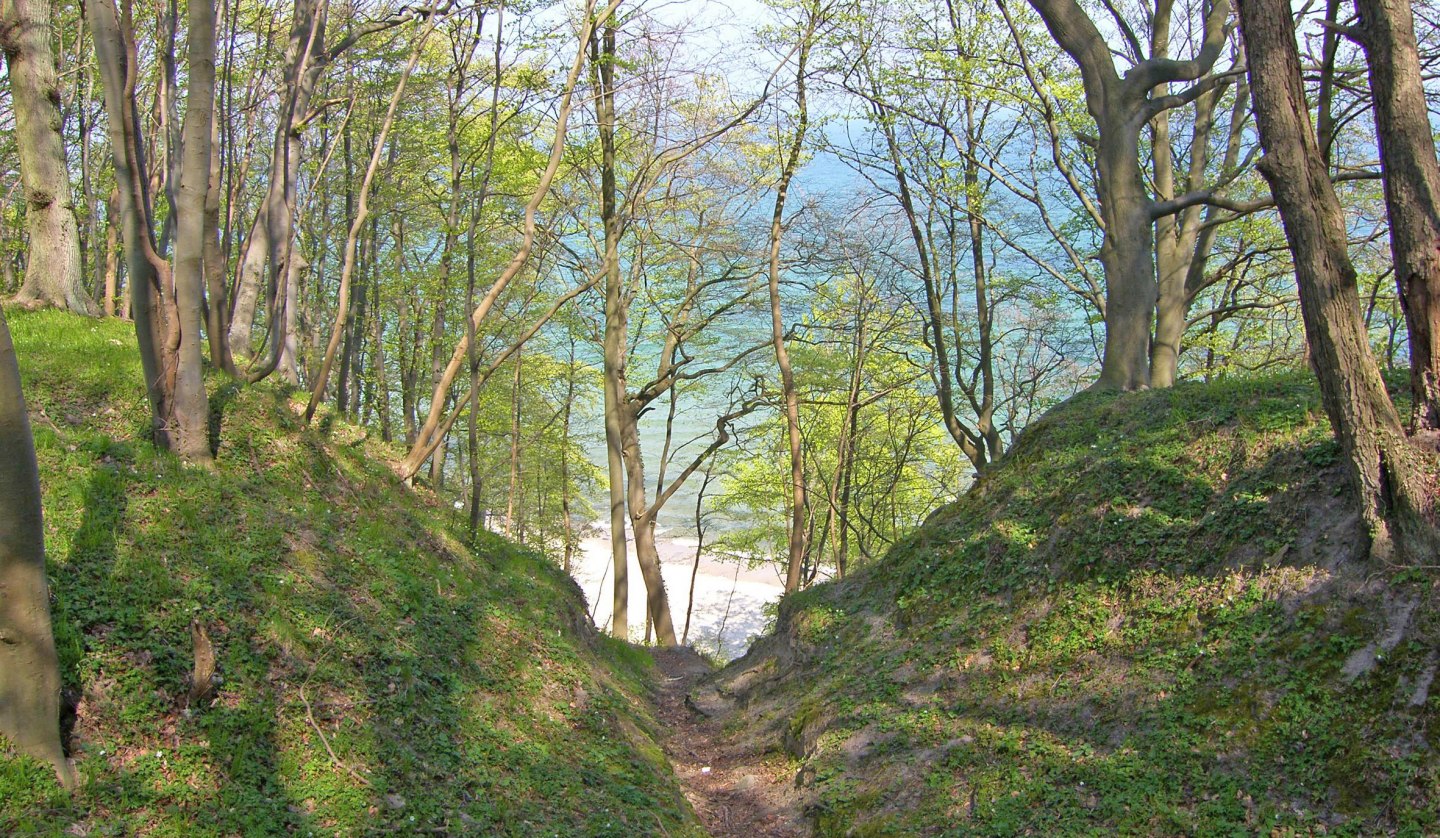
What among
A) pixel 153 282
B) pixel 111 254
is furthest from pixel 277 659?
pixel 111 254

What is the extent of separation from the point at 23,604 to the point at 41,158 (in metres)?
7.40

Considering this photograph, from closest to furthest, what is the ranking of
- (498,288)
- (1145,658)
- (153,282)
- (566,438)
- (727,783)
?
Answer: (153,282) < (1145,658) < (727,783) < (498,288) < (566,438)

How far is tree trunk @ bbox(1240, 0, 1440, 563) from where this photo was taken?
5398mm

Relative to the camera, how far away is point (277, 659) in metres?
5.26

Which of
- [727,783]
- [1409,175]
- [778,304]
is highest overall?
[778,304]

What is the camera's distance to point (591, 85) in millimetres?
14039

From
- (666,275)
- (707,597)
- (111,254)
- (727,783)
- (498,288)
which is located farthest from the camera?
(707,597)

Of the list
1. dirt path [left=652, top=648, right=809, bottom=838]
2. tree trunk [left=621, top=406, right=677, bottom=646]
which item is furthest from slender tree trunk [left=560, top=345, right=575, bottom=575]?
dirt path [left=652, top=648, right=809, bottom=838]

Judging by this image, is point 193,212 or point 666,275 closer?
point 193,212

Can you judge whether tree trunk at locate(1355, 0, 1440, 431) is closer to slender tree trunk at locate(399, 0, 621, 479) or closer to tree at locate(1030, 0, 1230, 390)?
tree at locate(1030, 0, 1230, 390)

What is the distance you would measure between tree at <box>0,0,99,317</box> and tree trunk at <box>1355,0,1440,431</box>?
36.5ft

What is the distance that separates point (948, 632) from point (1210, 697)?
9.03 ft

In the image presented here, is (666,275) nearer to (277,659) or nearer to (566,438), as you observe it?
(566,438)

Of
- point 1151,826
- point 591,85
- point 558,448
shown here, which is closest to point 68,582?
point 1151,826
